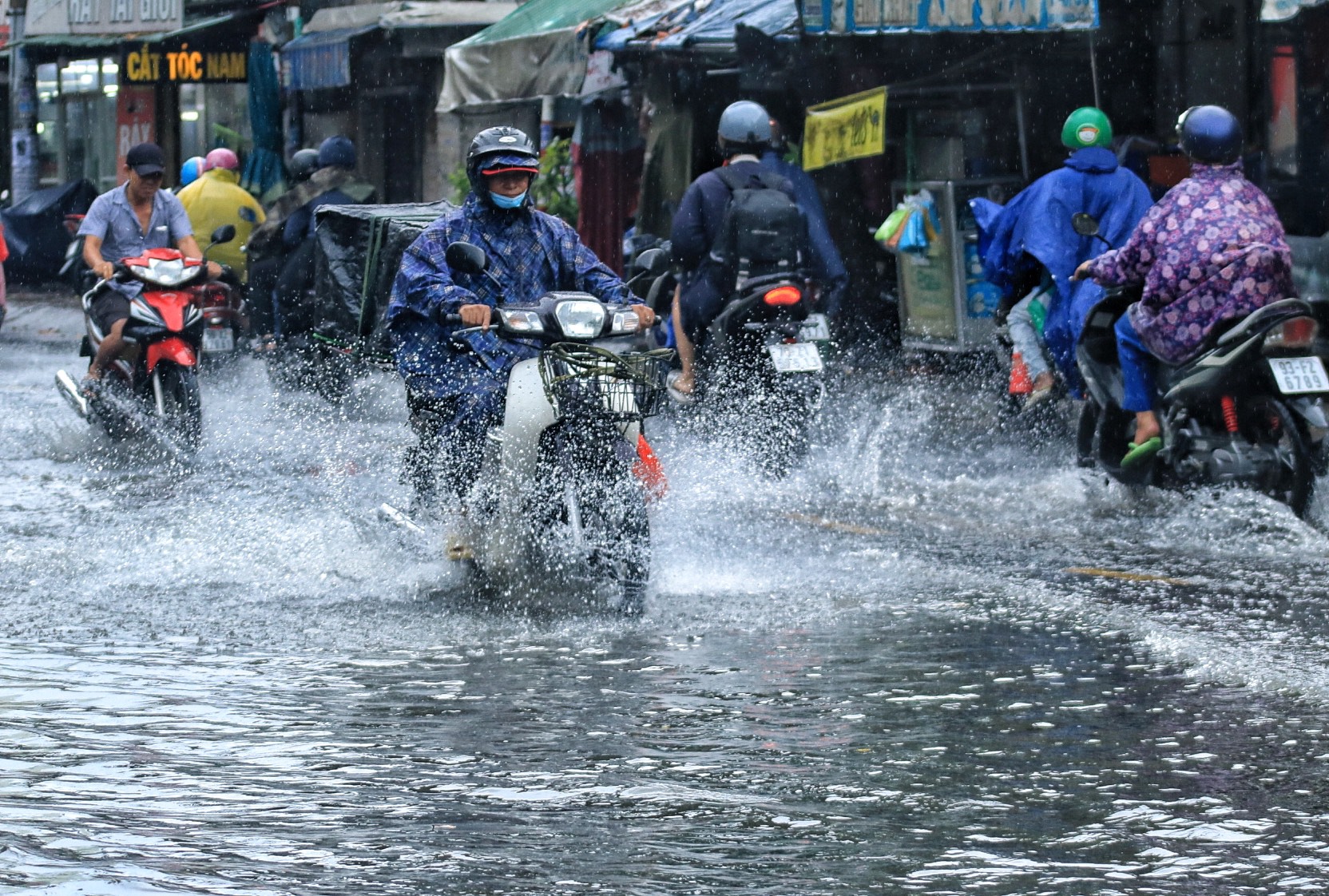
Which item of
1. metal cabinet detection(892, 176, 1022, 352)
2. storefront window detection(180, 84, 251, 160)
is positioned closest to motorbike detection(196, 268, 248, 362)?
metal cabinet detection(892, 176, 1022, 352)

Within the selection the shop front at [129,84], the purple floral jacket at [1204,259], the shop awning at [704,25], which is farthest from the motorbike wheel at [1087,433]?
the shop front at [129,84]

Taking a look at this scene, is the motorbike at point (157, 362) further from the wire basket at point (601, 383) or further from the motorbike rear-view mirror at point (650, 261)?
the wire basket at point (601, 383)

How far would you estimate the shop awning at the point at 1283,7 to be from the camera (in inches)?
372

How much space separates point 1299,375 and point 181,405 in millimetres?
5995

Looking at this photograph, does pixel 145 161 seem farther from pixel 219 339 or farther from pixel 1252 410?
pixel 1252 410

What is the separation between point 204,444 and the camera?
12.2 meters

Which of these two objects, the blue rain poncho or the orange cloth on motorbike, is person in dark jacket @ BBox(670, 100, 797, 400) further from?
the orange cloth on motorbike

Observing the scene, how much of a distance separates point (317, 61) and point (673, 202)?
10.7 metres

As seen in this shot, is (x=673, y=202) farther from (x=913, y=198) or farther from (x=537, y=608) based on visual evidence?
(x=537, y=608)

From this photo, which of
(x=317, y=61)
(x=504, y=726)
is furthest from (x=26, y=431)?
(x=317, y=61)

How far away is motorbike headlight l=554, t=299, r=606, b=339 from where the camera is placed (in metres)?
6.94

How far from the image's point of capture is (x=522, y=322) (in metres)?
6.99

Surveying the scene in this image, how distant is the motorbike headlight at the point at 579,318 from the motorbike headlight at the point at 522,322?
80 millimetres

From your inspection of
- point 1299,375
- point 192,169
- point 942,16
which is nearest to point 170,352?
point 942,16
